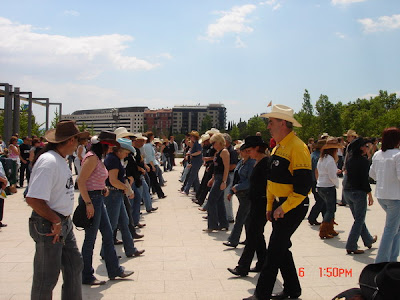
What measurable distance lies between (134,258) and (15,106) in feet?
62.6

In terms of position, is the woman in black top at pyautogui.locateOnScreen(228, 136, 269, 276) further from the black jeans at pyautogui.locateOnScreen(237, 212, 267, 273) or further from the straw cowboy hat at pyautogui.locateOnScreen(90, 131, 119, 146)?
the straw cowboy hat at pyautogui.locateOnScreen(90, 131, 119, 146)

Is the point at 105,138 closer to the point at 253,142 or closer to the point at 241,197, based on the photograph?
the point at 253,142

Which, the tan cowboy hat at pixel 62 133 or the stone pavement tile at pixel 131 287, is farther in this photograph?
the stone pavement tile at pixel 131 287

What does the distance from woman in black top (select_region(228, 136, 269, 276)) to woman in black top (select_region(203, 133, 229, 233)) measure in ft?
8.19

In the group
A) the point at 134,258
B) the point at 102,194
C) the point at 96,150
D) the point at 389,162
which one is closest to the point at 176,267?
the point at 134,258

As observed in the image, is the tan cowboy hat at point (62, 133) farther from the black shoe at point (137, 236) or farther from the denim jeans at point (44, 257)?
the black shoe at point (137, 236)

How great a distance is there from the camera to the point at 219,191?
25.7 feet

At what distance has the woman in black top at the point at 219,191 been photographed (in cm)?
779

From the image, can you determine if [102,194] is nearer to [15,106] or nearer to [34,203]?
[34,203]

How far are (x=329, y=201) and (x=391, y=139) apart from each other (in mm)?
2523

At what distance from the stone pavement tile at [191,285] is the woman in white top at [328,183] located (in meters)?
3.16

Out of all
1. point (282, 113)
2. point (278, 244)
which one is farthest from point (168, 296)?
point (282, 113)

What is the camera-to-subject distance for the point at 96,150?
4.95 metres

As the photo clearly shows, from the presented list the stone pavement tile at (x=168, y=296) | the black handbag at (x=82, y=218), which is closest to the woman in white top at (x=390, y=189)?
the stone pavement tile at (x=168, y=296)
